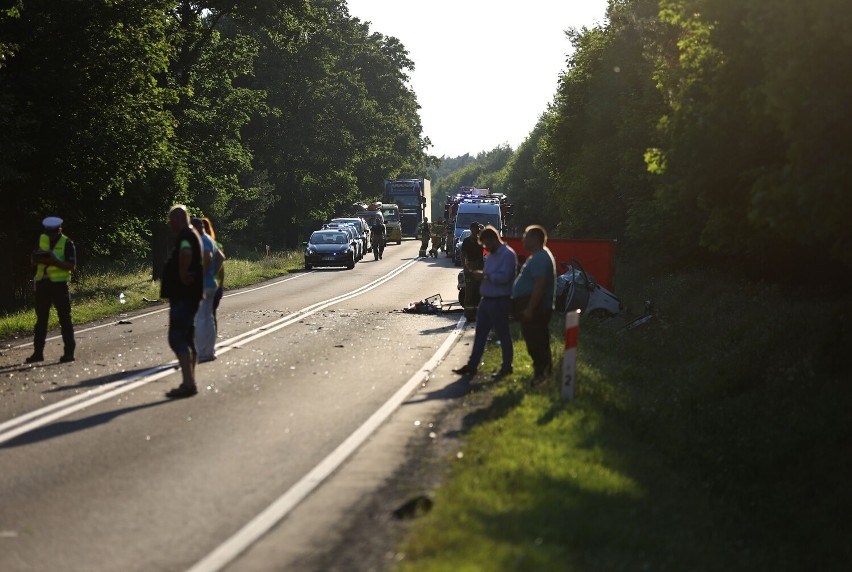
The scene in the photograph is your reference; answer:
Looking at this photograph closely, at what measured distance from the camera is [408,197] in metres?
87.2

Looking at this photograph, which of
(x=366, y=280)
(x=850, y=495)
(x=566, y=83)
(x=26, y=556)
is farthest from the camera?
(x=566, y=83)

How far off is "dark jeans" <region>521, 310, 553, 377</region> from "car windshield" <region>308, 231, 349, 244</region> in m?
35.5

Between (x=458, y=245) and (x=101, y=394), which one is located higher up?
(x=101, y=394)

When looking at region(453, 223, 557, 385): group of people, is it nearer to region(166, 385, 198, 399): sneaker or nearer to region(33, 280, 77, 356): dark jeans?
region(166, 385, 198, 399): sneaker

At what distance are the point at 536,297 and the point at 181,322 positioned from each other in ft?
12.5

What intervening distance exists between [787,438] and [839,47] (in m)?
4.14

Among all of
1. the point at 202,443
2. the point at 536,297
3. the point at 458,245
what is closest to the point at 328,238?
the point at 458,245

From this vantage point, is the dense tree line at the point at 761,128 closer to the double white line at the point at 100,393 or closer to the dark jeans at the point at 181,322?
the dark jeans at the point at 181,322

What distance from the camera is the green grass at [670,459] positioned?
24.0 feet

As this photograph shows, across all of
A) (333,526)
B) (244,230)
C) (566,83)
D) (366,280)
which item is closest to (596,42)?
(566,83)

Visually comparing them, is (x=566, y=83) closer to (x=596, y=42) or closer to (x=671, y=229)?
(x=596, y=42)

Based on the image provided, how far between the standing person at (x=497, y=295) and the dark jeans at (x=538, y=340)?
0.61 meters

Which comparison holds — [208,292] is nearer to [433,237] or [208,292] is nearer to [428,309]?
[428,309]

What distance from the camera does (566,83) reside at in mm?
49562
